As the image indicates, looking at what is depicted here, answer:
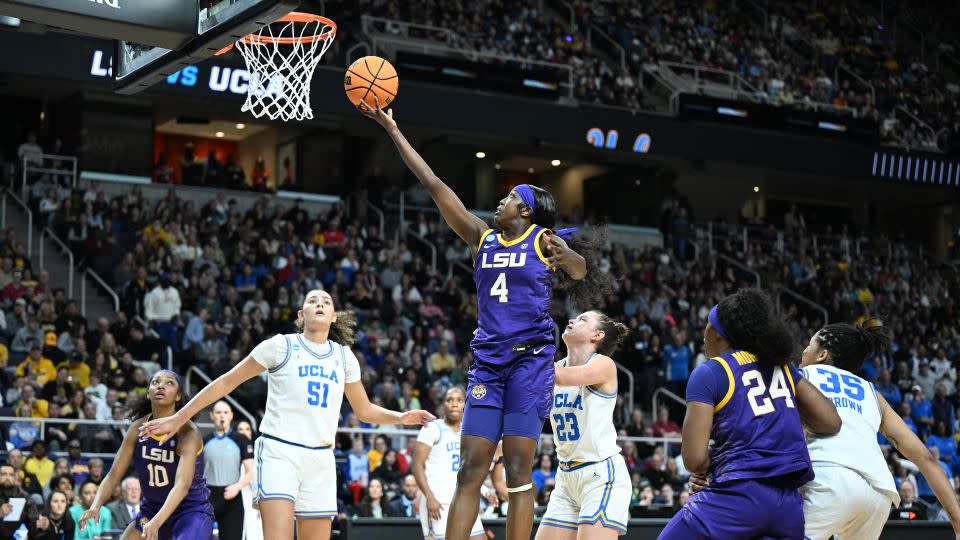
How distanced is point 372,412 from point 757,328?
3.67 meters

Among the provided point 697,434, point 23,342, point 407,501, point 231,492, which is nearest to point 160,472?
point 231,492

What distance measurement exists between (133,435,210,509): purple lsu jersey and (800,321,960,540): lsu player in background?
4.37 m

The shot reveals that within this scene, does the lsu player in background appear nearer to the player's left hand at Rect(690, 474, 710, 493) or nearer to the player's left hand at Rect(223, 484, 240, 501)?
the player's left hand at Rect(690, 474, 710, 493)

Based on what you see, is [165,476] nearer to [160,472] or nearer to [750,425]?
[160,472]

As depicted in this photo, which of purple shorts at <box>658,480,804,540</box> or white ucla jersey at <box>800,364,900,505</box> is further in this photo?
white ucla jersey at <box>800,364,900,505</box>

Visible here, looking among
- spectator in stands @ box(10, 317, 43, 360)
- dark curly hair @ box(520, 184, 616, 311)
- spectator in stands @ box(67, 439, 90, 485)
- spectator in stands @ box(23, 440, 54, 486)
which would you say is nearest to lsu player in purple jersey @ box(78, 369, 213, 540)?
dark curly hair @ box(520, 184, 616, 311)

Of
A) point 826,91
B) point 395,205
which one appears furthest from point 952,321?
point 395,205

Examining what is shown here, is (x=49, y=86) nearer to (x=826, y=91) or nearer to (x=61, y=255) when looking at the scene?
(x=61, y=255)

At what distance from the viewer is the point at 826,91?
30812mm

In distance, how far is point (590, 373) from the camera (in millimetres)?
7555

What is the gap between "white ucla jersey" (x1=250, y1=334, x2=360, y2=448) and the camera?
307 inches

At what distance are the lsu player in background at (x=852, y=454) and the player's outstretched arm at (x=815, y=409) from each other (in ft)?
1.64

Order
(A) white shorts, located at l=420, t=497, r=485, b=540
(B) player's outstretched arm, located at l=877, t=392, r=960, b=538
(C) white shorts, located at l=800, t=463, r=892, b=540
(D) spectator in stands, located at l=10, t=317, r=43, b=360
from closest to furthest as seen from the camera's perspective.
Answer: (C) white shorts, located at l=800, t=463, r=892, b=540 → (B) player's outstretched arm, located at l=877, t=392, r=960, b=538 → (A) white shorts, located at l=420, t=497, r=485, b=540 → (D) spectator in stands, located at l=10, t=317, r=43, b=360

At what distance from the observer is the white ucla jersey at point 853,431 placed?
6.31 m
